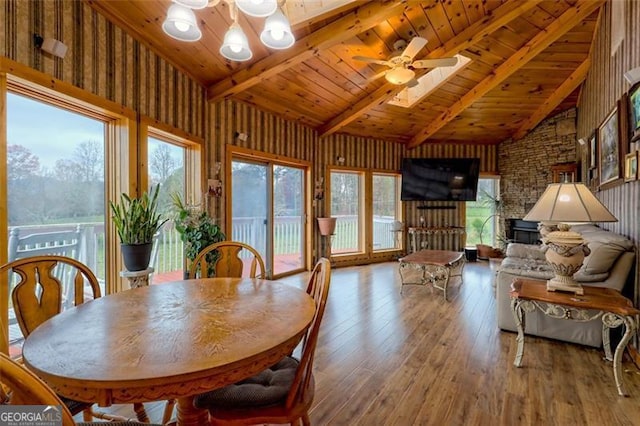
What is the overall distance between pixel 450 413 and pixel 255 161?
394 centimetres

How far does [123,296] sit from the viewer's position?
1.57 m

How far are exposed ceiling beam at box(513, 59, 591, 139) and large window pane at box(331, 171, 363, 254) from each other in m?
3.51

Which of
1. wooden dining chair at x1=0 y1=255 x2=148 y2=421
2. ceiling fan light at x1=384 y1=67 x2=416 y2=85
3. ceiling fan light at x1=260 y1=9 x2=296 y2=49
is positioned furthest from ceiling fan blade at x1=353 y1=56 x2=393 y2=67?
wooden dining chair at x1=0 y1=255 x2=148 y2=421

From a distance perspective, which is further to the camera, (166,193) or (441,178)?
(441,178)

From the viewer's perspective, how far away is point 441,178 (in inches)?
259

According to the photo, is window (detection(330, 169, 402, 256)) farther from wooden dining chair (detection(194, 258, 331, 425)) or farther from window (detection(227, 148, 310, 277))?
wooden dining chair (detection(194, 258, 331, 425))

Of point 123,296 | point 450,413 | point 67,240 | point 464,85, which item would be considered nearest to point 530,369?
point 450,413

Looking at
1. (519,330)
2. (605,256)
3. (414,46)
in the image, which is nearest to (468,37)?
(414,46)

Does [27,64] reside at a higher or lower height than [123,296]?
higher

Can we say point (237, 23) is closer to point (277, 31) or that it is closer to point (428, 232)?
point (277, 31)

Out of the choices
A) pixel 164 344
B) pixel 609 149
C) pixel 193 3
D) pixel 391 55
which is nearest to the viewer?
pixel 164 344

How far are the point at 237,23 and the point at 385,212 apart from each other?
17.9 ft

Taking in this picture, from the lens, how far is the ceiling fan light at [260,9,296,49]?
5.76ft

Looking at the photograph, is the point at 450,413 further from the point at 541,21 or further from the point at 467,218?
the point at 467,218
